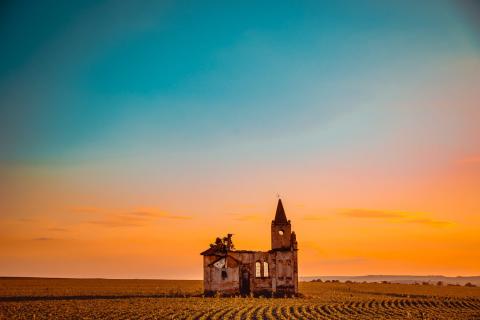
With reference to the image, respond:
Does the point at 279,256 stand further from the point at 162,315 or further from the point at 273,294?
the point at 162,315

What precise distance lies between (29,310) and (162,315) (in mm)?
9759

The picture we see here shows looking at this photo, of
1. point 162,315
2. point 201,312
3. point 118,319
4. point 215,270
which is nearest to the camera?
point 118,319

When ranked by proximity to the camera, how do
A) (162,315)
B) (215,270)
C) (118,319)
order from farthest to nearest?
(215,270) → (162,315) → (118,319)

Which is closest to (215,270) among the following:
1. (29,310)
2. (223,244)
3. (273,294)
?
(223,244)

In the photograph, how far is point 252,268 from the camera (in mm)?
56375

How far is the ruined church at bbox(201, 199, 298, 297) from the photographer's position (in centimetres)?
5444

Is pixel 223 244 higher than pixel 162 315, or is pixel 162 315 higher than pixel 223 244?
pixel 223 244

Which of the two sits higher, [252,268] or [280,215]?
[280,215]

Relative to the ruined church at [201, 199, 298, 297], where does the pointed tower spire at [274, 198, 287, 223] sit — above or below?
above

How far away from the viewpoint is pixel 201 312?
34.0 m

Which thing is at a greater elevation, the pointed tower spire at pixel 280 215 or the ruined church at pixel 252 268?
the pointed tower spire at pixel 280 215

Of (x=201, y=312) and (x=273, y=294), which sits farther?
(x=273, y=294)

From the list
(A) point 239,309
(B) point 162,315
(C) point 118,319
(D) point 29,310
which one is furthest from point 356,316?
(D) point 29,310

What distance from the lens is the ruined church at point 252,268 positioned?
54.4 meters
